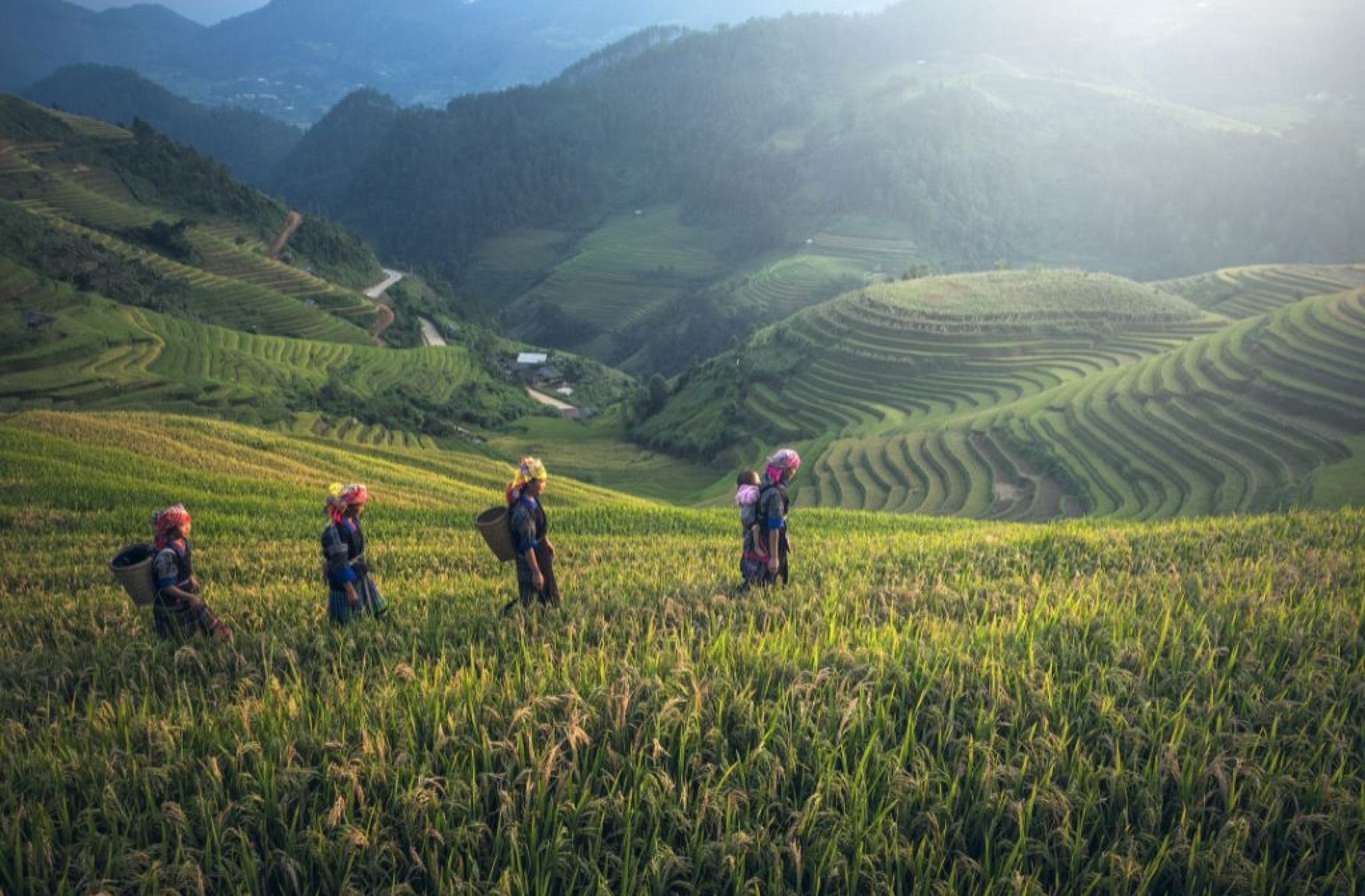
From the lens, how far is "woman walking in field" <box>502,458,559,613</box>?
6.93 m

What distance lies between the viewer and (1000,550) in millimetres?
9898

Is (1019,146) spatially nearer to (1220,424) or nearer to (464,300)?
(464,300)

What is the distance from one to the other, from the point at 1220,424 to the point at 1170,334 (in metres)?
27.0

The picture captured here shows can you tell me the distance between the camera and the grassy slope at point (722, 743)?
3.38 metres

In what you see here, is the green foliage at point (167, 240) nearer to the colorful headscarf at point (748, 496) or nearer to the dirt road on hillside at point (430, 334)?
the dirt road on hillside at point (430, 334)

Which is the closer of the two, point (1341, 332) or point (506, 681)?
point (506, 681)

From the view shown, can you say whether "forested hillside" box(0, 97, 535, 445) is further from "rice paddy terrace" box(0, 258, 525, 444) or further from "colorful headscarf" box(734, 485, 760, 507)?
"colorful headscarf" box(734, 485, 760, 507)

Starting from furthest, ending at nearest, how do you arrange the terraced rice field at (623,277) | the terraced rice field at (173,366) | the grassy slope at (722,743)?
1. the terraced rice field at (623,277)
2. the terraced rice field at (173,366)
3. the grassy slope at (722,743)

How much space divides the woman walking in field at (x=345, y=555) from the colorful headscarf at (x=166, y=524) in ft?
3.97

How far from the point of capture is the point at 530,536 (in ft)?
22.9

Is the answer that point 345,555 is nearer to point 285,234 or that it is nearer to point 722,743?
point 722,743

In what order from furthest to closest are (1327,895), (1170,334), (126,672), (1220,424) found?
(1170,334) < (1220,424) < (126,672) < (1327,895)

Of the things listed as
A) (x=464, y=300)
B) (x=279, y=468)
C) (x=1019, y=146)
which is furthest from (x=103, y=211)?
(x=1019, y=146)

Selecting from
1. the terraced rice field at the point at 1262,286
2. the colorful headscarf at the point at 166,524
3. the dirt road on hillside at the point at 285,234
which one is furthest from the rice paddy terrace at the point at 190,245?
the terraced rice field at the point at 1262,286
